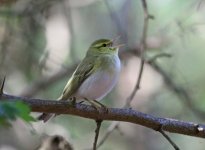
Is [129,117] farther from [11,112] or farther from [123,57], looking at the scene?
[123,57]

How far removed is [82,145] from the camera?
654 centimetres

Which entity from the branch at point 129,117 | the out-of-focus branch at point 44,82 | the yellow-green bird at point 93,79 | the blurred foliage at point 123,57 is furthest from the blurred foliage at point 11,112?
the out-of-focus branch at point 44,82

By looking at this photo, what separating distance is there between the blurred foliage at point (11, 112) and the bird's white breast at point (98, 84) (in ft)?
5.81

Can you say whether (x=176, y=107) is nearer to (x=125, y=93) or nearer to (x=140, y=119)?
(x=125, y=93)

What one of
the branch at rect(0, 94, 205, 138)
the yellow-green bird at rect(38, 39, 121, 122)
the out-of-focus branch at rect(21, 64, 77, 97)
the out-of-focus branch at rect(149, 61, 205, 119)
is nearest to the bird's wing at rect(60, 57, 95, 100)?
the yellow-green bird at rect(38, 39, 121, 122)

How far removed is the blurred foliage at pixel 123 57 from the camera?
600cm

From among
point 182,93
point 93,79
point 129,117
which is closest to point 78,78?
point 93,79

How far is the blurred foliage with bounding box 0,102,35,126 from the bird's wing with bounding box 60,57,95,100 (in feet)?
5.56

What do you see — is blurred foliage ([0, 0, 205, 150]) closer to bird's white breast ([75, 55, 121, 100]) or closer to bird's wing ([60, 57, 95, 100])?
bird's wing ([60, 57, 95, 100])

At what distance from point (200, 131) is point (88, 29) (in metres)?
5.32

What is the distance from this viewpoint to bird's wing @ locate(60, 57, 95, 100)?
11.9 feet

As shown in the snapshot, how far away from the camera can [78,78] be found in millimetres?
3775

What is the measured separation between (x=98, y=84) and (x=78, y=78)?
0.46 feet

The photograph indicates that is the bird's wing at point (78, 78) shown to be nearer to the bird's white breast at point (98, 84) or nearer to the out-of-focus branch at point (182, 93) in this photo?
the bird's white breast at point (98, 84)
